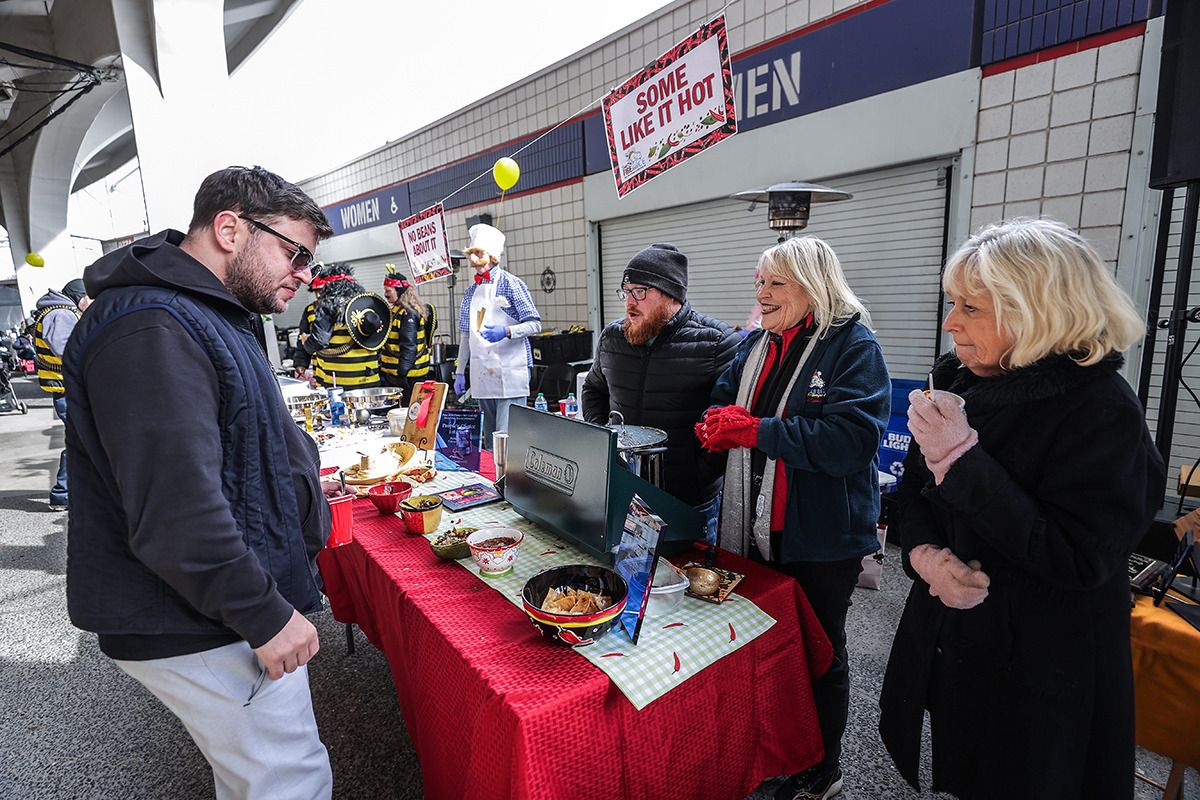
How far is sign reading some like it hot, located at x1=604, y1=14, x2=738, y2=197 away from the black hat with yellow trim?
244 centimetres

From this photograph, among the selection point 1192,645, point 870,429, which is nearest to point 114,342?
point 870,429

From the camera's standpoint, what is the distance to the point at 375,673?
7.82ft

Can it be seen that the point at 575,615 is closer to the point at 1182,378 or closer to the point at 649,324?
the point at 649,324

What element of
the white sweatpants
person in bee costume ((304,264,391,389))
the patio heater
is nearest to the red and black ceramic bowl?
the white sweatpants

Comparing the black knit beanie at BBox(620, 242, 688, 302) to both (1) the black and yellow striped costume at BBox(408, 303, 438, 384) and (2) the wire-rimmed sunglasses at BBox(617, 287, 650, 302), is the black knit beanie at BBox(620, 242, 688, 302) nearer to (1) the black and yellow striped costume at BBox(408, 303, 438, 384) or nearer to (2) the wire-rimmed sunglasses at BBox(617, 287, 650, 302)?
(2) the wire-rimmed sunglasses at BBox(617, 287, 650, 302)

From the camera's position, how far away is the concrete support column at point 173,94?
13.2 ft

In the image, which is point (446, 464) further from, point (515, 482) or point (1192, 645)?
point (1192, 645)

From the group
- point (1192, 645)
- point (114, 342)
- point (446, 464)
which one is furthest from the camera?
point (446, 464)

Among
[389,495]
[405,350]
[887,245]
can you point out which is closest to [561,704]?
[389,495]

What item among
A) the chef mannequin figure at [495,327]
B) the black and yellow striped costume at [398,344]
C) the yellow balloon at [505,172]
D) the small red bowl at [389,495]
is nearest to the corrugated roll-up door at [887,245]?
the chef mannequin figure at [495,327]

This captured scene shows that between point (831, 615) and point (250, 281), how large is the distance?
5.44 ft

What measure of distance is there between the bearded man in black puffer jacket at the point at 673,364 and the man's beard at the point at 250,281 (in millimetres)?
1148

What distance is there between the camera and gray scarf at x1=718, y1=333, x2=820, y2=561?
161cm

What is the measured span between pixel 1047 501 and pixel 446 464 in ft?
6.95
